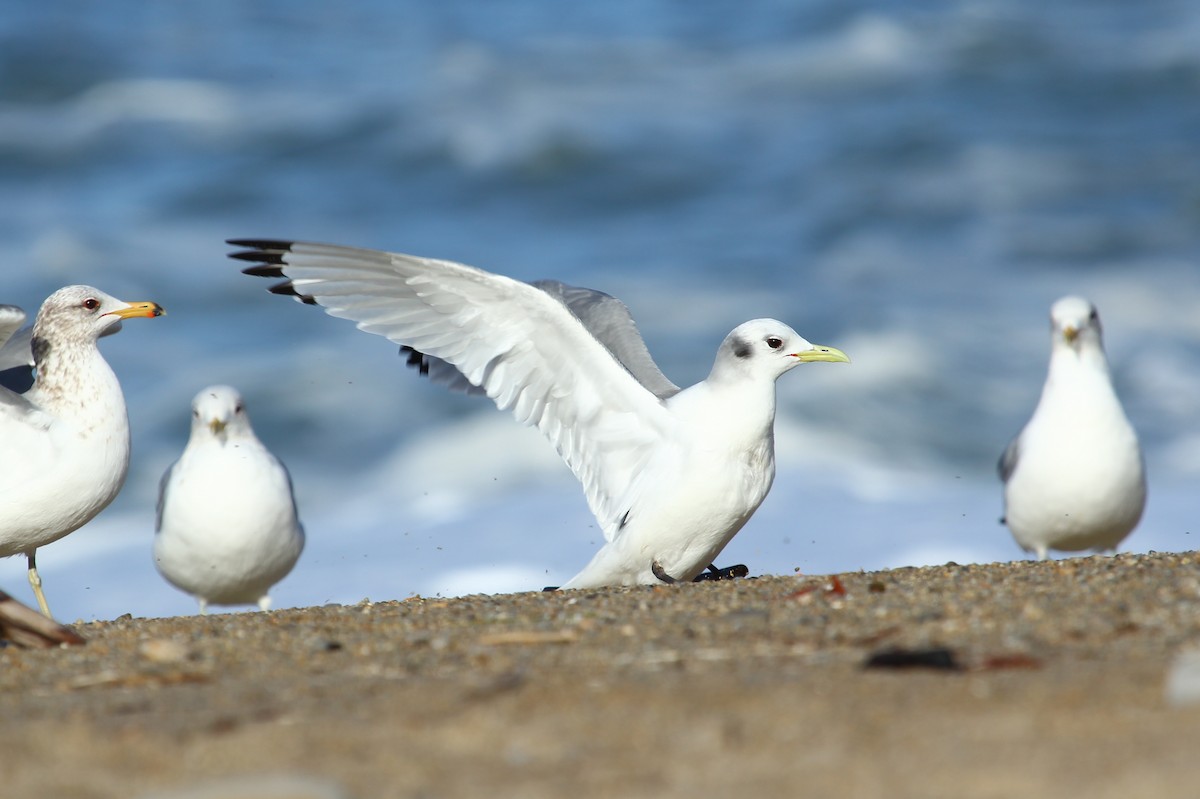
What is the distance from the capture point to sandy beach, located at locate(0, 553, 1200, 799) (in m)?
2.12

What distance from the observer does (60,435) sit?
5488 millimetres

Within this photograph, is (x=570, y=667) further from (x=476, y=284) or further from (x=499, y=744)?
(x=476, y=284)

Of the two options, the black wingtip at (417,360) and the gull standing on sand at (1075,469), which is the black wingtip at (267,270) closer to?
the black wingtip at (417,360)

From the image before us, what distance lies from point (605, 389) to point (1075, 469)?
165 cm

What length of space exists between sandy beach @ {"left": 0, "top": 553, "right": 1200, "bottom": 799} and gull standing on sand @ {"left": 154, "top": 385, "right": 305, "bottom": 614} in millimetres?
1729

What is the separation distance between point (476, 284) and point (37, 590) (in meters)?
2.02

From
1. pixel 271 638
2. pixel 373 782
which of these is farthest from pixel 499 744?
pixel 271 638

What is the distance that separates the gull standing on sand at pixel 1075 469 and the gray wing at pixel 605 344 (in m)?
1.30

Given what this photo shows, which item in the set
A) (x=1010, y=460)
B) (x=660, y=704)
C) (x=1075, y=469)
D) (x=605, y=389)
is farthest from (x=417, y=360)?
(x=660, y=704)

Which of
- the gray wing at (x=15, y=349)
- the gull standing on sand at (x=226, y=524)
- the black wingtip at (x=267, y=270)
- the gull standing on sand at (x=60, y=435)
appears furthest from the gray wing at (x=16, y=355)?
the black wingtip at (x=267, y=270)

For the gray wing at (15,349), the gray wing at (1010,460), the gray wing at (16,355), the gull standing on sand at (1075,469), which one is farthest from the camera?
the gray wing at (15,349)

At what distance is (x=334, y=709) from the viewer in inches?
104

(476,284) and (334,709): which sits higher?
(476,284)

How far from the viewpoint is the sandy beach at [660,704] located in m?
2.12
